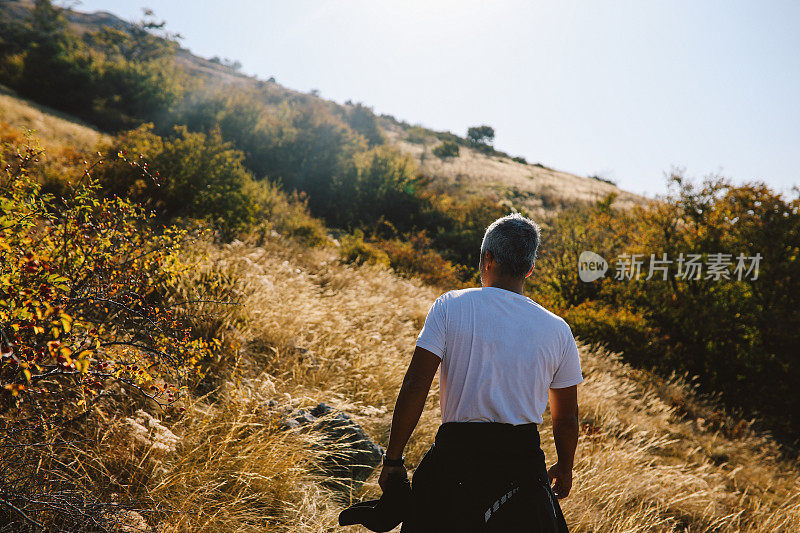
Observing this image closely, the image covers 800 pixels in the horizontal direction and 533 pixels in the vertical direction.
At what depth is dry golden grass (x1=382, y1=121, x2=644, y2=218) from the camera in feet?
78.7

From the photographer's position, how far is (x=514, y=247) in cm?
190

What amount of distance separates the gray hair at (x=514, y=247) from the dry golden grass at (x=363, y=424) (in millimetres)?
2105

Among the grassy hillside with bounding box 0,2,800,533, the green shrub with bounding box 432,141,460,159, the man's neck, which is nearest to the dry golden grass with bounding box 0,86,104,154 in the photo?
the grassy hillside with bounding box 0,2,800,533

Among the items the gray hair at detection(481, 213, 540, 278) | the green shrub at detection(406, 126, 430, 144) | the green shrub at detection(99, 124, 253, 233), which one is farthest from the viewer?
the green shrub at detection(406, 126, 430, 144)

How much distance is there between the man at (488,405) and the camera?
66.4 inches

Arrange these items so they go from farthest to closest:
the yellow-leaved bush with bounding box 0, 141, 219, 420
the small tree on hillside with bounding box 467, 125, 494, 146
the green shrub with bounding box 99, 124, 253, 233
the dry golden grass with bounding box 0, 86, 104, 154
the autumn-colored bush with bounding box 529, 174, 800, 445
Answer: the small tree on hillside with bounding box 467, 125, 494, 146
the dry golden grass with bounding box 0, 86, 104, 154
the autumn-colored bush with bounding box 529, 174, 800, 445
the green shrub with bounding box 99, 124, 253, 233
the yellow-leaved bush with bounding box 0, 141, 219, 420

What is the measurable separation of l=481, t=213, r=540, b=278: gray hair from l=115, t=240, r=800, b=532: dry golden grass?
82.9 inches

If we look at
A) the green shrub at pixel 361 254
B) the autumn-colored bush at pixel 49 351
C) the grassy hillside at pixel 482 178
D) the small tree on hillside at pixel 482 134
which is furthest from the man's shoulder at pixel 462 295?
the small tree on hillside at pixel 482 134

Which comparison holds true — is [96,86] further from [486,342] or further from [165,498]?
[486,342]

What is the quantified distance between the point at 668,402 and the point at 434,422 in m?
6.17

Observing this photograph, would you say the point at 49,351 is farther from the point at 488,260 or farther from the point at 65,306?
the point at 488,260

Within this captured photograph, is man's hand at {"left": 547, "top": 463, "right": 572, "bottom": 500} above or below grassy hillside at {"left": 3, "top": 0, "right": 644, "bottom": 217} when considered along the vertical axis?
below

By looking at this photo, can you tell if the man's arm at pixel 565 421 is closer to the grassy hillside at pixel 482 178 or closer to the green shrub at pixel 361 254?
the green shrub at pixel 361 254

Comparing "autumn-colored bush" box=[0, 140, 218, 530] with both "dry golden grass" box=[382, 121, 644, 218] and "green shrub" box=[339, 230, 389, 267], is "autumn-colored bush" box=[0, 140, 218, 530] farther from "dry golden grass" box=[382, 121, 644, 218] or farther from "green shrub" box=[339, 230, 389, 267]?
"dry golden grass" box=[382, 121, 644, 218]
